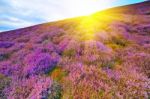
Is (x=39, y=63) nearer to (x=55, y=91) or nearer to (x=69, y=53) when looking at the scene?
(x=69, y=53)

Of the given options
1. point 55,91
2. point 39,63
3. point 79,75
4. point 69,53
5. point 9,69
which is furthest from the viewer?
point 69,53

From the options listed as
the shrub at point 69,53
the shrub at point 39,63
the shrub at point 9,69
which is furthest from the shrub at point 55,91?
the shrub at point 69,53

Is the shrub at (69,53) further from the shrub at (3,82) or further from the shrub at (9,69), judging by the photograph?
the shrub at (3,82)

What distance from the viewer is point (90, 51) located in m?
9.46

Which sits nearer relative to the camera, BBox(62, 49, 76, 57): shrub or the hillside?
the hillside

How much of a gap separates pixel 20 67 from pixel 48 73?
47.9 inches

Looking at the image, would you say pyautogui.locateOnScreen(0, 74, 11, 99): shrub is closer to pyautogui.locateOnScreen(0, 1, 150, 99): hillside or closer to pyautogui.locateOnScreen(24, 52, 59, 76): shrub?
pyautogui.locateOnScreen(0, 1, 150, 99): hillside

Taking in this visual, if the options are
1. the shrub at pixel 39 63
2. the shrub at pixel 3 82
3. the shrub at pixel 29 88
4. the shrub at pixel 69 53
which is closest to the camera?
the shrub at pixel 29 88

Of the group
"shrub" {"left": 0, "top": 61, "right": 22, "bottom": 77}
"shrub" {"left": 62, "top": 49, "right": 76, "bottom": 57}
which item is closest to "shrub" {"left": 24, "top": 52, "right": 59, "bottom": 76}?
"shrub" {"left": 0, "top": 61, "right": 22, "bottom": 77}

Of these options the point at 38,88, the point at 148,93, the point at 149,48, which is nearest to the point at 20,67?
the point at 38,88

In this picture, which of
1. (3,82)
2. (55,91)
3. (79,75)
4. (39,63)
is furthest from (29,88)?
(39,63)

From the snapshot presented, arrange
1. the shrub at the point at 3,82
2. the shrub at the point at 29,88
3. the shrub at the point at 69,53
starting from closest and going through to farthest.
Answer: the shrub at the point at 29,88 → the shrub at the point at 3,82 → the shrub at the point at 69,53

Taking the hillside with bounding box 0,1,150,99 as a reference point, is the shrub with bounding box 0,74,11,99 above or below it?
above

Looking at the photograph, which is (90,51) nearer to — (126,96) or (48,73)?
(48,73)
